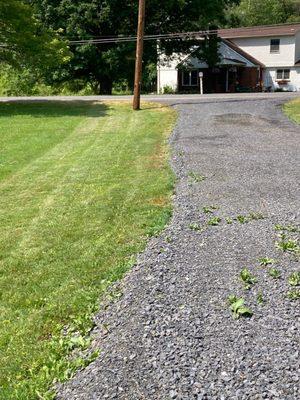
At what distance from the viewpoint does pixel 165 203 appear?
28.9 ft

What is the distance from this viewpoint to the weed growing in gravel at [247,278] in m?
5.39

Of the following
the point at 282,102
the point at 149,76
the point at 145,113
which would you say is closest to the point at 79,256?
the point at 145,113

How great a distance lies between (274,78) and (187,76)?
8.09 metres

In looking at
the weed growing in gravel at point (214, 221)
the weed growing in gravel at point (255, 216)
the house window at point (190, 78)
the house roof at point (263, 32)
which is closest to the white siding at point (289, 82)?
the house roof at point (263, 32)

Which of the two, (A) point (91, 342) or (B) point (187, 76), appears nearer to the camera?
(A) point (91, 342)

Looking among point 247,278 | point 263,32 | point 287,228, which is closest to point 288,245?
point 287,228

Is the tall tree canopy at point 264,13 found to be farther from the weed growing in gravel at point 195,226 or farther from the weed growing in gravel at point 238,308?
the weed growing in gravel at point 238,308

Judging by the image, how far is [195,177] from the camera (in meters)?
10.4

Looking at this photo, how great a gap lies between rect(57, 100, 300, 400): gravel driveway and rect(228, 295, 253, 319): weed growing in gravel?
0.05 metres

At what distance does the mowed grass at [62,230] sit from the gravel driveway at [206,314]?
0.36 m

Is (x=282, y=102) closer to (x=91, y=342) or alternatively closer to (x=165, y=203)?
(x=165, y=203)

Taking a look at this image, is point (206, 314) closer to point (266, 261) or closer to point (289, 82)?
point (266, 261)

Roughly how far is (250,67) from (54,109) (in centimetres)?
2420

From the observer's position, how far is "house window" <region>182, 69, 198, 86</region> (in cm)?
4403
